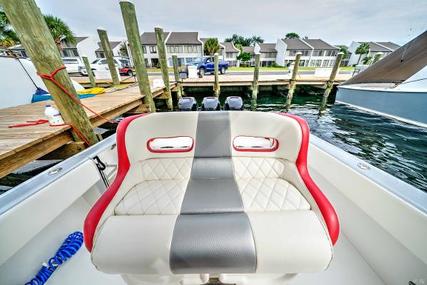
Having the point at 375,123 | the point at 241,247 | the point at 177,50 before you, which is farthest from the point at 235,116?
the point at 177,50

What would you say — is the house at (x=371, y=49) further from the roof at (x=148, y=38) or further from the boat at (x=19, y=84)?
the boat at (x=19, y=84)

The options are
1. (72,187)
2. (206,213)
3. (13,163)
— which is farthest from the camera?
(13,163)

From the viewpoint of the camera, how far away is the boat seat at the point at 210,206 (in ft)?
2.66

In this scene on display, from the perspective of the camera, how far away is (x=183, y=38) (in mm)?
26047

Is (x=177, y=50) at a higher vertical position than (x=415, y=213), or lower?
higher

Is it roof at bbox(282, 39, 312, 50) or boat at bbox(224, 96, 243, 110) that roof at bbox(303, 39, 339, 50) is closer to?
roof at bbox(282, 39, 312, 50)

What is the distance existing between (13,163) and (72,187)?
4.15 feet

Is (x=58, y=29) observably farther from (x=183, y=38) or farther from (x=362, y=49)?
(x=362, y=49)

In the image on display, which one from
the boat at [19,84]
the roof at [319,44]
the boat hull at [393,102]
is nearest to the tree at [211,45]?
Result: the roof at [319,44]

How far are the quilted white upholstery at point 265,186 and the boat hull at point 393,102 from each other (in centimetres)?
588

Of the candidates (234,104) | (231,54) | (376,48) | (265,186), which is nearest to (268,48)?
(231,54)

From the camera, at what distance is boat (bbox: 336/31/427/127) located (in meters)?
4.53

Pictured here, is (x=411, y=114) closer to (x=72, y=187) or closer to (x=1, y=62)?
(x=72, y=187)

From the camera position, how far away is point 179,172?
1395mm
